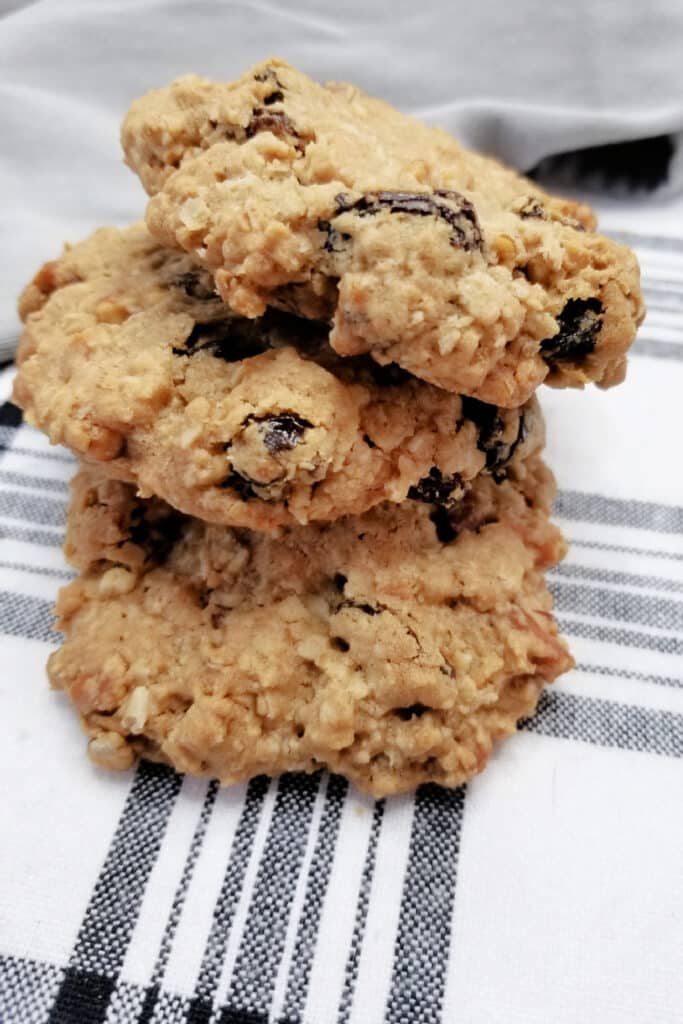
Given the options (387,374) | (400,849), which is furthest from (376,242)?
(400,849)

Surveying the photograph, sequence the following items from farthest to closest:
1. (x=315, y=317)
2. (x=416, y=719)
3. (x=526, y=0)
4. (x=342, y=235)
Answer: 1. (x=526, y=0)
2. (x=416, y=719)
3. (x=315, y=317)
4. (x=342, y=235)

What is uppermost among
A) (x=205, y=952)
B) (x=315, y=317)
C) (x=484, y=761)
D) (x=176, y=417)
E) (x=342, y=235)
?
(x=342, y=235)

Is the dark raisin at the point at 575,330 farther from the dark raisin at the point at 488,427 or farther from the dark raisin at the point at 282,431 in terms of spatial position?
the dark raisin at the point at 282,431

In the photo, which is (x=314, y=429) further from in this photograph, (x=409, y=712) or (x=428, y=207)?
(x=409, y=712)

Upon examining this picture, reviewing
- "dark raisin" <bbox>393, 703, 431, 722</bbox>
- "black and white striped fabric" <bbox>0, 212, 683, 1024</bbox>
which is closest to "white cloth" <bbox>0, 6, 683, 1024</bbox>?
"black and white striped fabric" <bbox>0, 212, 683, 1024</bbox>

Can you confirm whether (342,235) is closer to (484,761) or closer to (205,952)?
(484,761)

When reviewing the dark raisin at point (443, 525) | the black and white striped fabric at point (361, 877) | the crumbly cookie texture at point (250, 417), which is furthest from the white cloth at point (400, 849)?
the crumbly cookie texture at point (250, 417)

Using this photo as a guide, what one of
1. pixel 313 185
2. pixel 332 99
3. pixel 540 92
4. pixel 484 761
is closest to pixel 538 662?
pixel 484 761
